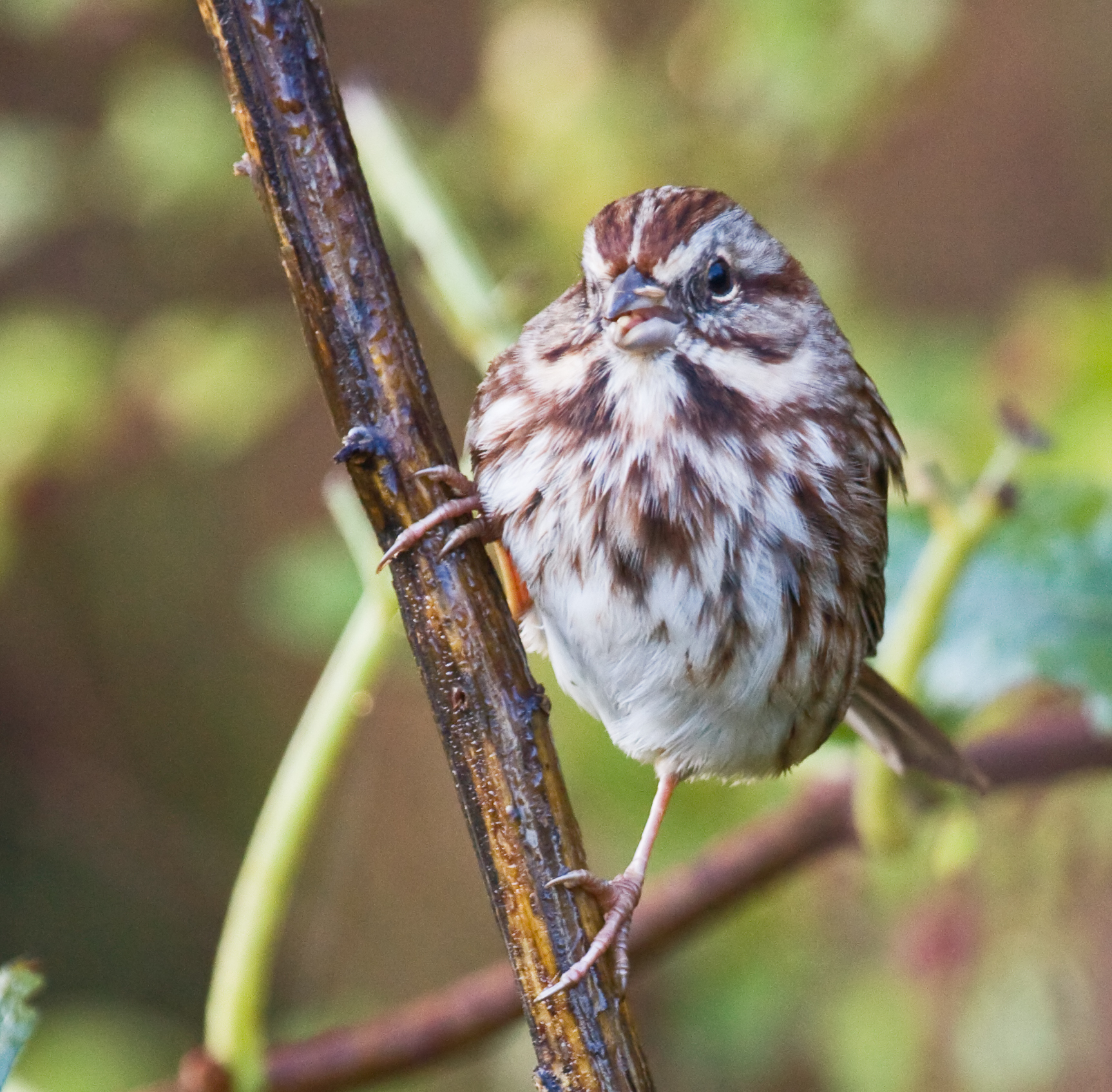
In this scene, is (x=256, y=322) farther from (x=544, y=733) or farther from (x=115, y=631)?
(x=544, y=733)

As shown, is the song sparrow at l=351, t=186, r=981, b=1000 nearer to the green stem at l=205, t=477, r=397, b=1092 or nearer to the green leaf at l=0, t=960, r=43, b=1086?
the green stem at l=205, t=477, r=397, b=1092

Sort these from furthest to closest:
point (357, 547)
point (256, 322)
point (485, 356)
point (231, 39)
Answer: point (256, 322) → point (485, 356) → point (357, 547) → point (231, 39)

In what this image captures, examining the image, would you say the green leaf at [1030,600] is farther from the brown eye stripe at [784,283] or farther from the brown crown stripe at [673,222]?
the brown crown stripe at [673,222]

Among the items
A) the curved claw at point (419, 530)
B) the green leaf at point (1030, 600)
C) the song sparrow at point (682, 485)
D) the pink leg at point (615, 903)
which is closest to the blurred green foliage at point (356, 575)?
the green leaf at point (1030, 600)

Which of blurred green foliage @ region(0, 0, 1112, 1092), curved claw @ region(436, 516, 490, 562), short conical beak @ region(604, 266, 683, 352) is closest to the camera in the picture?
curved claw @ region(436, 516, 490, 562)

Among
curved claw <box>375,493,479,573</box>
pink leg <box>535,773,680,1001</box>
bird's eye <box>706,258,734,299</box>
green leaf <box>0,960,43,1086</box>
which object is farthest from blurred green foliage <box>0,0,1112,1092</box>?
green leaf <box>0,960,43,1086</box>

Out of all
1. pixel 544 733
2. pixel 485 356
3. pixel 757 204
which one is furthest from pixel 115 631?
pixel 544 733
